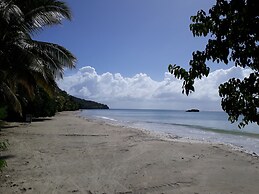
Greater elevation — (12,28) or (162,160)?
(12,28)

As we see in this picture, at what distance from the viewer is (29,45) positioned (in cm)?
1302

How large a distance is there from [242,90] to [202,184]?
18.8 ft

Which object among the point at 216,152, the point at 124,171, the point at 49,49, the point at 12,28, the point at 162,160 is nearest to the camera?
the point at 124,171

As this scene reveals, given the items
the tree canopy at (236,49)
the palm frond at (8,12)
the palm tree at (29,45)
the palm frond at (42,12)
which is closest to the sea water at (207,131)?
the palm tree at (29,45)

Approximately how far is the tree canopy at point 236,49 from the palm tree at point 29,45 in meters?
9.51

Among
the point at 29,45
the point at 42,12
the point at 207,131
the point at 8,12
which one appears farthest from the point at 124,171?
the point at 207,131

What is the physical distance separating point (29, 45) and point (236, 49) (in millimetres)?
11702

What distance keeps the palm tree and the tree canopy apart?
31.2 ft

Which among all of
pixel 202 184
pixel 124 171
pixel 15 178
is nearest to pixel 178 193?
pixel 202 184

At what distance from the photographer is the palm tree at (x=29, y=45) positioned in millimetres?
11641

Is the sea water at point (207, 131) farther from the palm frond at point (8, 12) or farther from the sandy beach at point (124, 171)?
the palm frond at point (8, 12)

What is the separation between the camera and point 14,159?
10.3 m

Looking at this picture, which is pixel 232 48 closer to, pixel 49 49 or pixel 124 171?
pixel 124 171

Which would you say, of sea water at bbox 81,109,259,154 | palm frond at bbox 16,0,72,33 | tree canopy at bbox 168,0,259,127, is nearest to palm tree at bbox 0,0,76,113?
palm frond at bbox 16,0,72,33
